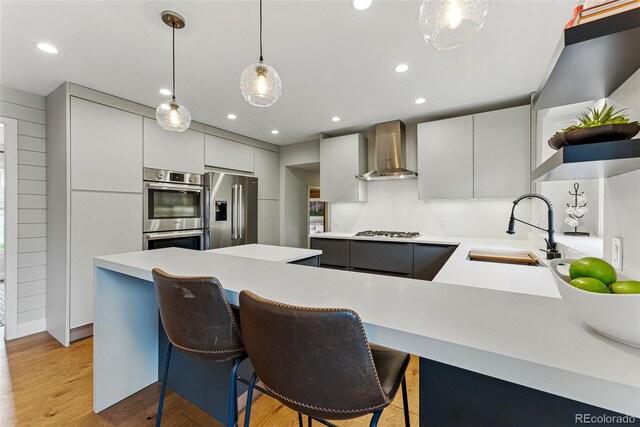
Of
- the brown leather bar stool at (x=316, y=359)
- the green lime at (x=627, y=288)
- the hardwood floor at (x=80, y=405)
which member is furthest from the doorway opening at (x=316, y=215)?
the green lime at (x=627, y=288)

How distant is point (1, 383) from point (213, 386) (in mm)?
1799

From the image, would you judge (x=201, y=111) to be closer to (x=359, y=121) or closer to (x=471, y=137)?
(x=359, y=121)

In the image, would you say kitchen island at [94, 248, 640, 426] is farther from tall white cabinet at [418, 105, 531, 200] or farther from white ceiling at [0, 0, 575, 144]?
tall white cabinet at [418, 105, 531, 200]

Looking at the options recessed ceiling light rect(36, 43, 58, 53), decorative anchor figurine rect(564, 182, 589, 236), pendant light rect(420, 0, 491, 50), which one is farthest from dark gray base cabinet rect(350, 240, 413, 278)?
recessed ceiling light rect(36, 43, 58, 53)

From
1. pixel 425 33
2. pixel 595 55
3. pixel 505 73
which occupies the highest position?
pixel 505 73

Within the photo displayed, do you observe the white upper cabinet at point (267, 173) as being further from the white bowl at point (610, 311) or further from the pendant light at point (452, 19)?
the white bowl at point (610, 311)

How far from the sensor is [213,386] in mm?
1492

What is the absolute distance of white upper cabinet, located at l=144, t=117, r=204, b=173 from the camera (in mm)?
3133

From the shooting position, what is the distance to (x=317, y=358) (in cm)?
69

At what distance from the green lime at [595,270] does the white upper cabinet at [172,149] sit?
3.59 m

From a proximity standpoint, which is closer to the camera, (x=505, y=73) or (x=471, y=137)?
(x=505, y=73)

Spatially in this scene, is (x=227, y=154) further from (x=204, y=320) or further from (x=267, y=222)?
(x=204, y=320)

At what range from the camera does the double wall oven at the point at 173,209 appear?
312 centimetres

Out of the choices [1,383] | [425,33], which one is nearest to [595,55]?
[425,33]
